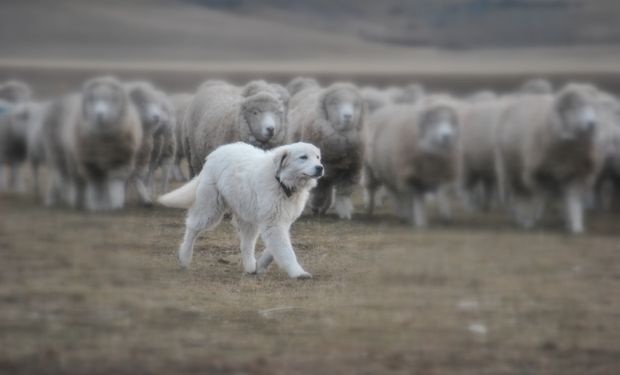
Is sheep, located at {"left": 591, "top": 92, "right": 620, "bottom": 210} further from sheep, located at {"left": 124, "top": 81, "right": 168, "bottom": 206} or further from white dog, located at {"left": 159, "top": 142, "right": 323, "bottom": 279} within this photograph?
white dog, located at {"left": 159, "top": 142, "right": 323, "bottom": 279}

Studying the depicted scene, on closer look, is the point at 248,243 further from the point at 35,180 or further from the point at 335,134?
the point at 335,134

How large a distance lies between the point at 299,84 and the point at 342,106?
1.64 m

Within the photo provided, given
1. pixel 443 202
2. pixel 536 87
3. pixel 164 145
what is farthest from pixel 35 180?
pixel 536 87

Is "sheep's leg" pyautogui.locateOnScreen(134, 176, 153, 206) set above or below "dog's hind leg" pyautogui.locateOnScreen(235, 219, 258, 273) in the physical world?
above

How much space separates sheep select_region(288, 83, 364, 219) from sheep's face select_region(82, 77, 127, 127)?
1989mm

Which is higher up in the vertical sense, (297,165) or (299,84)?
(299,84)

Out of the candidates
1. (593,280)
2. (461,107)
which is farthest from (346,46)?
(593,280)

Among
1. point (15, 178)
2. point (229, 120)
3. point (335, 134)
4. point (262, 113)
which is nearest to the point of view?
point (262, 113)

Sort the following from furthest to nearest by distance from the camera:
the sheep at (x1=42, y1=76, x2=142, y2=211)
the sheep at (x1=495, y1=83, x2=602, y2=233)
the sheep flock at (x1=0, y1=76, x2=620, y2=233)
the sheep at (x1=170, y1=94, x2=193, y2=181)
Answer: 1. the sheep at (x1=170, y1=94, x2=193, y2=181)
2. the sheep at (x1=495, y1=83, x2=602, y2=233)
3. the sheep flock at (x1=0, y1=76, x2=620, y2=233)
4. the sheep at (x1=42, y1=76, x2=142, y2=211)

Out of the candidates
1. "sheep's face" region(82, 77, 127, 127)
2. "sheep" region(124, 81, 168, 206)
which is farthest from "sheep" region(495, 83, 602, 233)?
"sheep's face" region(82, 77, 127, 127)

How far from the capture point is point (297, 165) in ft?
21.3

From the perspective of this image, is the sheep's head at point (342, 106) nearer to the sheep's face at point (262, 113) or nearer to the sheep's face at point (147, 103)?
the sheep's face at point (262, 113)

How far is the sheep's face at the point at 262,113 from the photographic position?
26.4 feet

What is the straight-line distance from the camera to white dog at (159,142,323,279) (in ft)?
21.4
